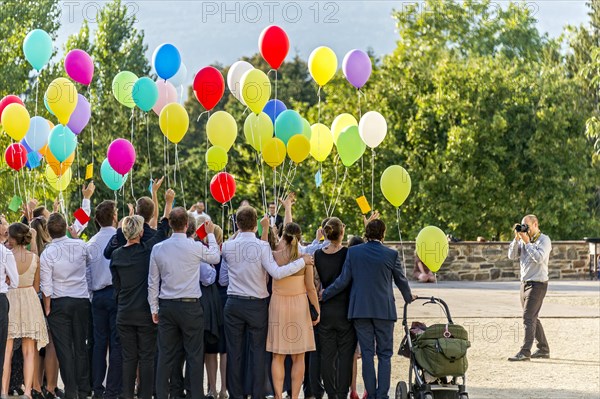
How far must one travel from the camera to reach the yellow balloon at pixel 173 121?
12.2 m

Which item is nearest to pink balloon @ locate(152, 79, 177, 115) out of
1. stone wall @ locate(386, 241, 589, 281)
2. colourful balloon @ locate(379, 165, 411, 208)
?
colourful balloon @ locate(379, 165, 411, 208)

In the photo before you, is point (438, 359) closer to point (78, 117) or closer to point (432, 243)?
point (432, 243)

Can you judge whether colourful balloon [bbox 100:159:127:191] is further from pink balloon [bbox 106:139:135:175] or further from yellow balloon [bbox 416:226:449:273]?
yellow balloon [bbox 416:226:449:273]

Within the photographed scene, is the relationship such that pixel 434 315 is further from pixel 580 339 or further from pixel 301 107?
pixel 301 107

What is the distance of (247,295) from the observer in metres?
9.64

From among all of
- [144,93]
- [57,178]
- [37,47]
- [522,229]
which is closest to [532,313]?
[522,229]

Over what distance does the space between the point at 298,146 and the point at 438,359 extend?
4.41 metres

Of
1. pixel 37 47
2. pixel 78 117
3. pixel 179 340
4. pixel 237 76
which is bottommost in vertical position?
pixel 179 340

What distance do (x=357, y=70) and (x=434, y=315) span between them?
17.7ft

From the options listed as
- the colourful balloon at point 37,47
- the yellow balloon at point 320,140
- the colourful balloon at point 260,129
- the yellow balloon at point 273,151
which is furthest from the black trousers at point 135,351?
the colourful balloon at point 37,47

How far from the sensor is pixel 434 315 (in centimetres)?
1769

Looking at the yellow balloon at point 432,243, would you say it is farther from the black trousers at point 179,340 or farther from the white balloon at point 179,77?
the white balloon at point 179,77

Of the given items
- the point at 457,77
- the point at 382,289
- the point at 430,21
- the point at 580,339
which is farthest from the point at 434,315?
the point at 430,21

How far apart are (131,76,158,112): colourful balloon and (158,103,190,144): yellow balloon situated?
0.57 m
